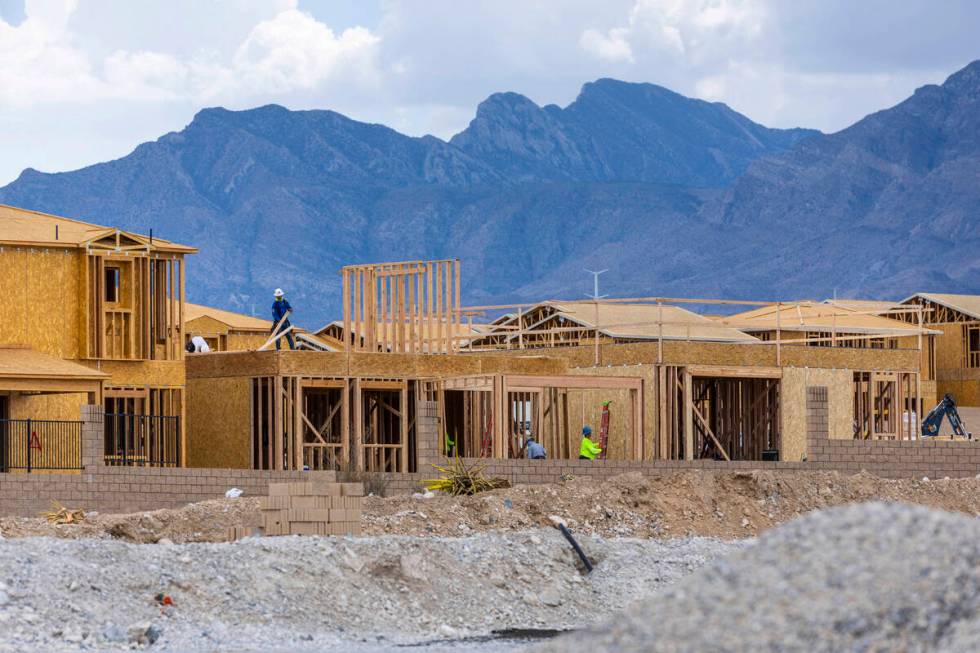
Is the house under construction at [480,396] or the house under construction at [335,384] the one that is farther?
the house under construction at [480,396]

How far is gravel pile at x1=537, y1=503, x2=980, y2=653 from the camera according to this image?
10117 mm

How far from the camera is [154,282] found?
3275cm

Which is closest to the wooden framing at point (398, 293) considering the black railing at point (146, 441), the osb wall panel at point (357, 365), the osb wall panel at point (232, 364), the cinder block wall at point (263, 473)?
the osb wall panel at point (357, 365)

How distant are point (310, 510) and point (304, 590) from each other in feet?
7.97

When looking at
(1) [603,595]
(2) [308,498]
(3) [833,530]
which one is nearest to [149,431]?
(2) [308,498]

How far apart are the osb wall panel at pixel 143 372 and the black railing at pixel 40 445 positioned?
6.80 feet

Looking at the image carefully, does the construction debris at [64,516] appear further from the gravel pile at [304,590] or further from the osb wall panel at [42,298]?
the osb wall panel at [42,298]

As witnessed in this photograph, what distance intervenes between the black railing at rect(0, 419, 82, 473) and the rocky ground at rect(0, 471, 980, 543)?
133 inches

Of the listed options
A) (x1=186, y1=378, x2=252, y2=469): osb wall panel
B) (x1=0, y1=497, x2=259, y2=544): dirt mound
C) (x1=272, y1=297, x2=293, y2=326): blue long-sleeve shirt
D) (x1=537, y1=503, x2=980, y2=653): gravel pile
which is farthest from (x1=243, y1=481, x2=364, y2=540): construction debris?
(x1=272, y1=297, x2=293, y2=326): blue long-sleeve shirt

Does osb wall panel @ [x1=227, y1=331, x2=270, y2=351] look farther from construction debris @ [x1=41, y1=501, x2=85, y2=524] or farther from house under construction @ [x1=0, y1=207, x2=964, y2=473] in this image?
construction debris @ [x1=41, y1=501, x2=85, y2=524]

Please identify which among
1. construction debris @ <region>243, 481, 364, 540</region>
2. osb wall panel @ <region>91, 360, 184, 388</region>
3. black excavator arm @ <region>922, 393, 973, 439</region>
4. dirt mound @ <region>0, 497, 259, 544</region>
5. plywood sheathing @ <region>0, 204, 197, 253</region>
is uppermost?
plywood sheathing @ <region>0, 204, 197, 253</region>

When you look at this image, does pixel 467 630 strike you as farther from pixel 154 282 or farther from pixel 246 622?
pixel 154 282

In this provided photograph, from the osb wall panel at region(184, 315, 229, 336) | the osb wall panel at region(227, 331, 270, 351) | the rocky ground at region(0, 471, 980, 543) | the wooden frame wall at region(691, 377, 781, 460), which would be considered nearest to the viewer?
the rocky ground at region(0, 471, 980, 543)

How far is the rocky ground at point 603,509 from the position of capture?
23.3m
